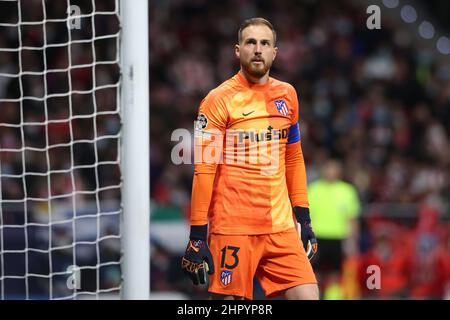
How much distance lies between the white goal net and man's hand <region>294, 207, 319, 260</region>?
2.05 meters

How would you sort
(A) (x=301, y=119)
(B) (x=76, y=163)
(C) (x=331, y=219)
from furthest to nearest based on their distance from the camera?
(A) (x=301, y=119)
(B) (x=76, y=163)
(C) (x=331, y=219)

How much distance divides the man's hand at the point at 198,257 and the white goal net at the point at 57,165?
6.56 ft

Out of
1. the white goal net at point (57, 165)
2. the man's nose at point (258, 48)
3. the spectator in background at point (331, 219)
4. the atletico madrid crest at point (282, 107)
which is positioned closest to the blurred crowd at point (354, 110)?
the spectator in background at point (331, 219)

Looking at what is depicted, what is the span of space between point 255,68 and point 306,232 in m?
1.02

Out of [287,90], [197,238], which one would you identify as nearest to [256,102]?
[287,90]

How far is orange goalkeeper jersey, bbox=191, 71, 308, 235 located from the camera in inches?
194

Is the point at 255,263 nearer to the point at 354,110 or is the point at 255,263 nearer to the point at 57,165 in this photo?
the point at 57,165

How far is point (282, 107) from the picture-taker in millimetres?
5070

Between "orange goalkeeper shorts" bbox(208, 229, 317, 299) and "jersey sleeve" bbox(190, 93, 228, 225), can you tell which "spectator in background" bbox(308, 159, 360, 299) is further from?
"jersey sleeve" bbox(190, 93, 228, 225)

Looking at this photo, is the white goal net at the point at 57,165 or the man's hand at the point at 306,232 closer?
the man's hand at the point at 306,232

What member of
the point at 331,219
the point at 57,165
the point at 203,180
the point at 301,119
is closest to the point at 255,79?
the point at 203,180

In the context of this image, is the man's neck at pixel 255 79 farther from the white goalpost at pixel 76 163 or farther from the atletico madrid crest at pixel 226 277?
the atletico madrid crest at pixel 226 277

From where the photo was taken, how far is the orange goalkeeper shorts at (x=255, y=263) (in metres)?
4.92
